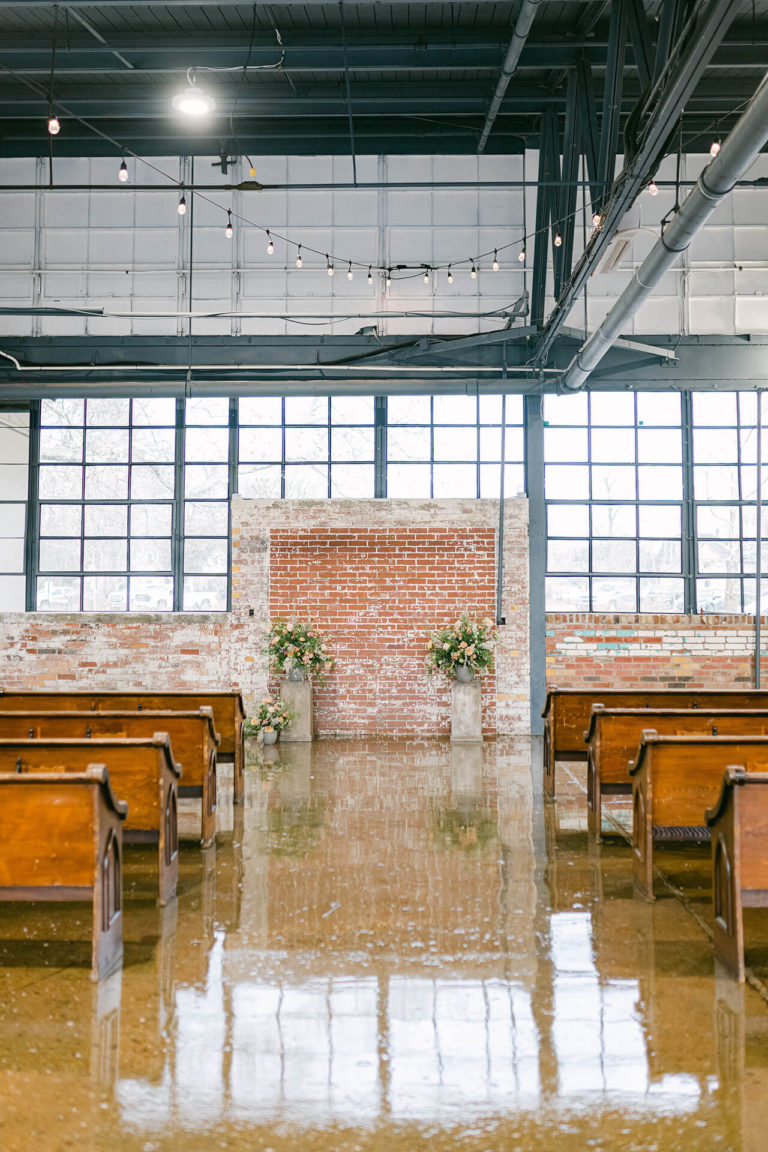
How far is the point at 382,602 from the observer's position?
10.8m

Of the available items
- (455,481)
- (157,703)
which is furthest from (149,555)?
(157,703)

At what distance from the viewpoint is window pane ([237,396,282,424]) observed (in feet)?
38.2

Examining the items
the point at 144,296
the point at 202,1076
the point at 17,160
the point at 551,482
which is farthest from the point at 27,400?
the point at 202,1076

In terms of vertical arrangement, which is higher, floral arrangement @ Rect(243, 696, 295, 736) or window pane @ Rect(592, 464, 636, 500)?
window pane @ Rect(592, 464, 636, 500)

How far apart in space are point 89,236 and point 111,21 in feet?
9.45

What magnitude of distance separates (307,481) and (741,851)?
28.0ft

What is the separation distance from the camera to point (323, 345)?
11.0 meters

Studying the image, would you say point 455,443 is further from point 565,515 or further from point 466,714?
point 466,714

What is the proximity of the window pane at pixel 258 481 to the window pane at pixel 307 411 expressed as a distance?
676mm

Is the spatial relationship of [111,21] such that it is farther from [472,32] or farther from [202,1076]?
[202,1076]

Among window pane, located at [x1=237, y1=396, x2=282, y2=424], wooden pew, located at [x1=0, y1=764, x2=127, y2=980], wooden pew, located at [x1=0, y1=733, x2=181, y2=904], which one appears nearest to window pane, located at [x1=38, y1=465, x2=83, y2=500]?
window pane, located at [x1=237, y1=396, x2=282, y2=424]

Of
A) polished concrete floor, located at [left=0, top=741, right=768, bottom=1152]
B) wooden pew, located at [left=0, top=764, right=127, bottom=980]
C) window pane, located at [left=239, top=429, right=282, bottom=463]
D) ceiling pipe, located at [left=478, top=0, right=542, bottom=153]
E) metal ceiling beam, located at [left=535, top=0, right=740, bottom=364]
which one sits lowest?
polished concrete floor, located at [left=0, top=741, right=768, bottom=1152]

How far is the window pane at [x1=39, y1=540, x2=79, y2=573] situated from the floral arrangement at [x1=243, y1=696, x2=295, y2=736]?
337 centimetres

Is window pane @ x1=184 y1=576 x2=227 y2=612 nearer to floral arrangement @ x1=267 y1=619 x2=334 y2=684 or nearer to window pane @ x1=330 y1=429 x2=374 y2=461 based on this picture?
floral arrangement @ x1=267 y1=619 x2=334 y2=684
